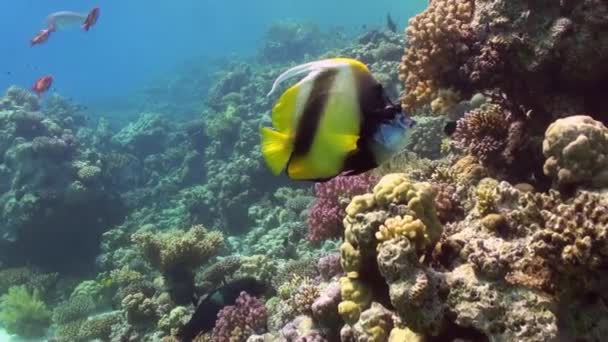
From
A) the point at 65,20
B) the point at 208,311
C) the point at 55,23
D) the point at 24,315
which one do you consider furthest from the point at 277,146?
the point at 55,23

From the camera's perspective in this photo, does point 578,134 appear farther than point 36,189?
No

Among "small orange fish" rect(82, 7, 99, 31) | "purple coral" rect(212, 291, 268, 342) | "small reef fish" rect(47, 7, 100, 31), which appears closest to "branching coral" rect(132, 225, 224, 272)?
"purple coral" rect(212, 291, 268, 342)

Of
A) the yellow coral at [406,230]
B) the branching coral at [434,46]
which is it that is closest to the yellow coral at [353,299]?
the yellow coral at [406,230]

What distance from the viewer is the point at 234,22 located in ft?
361

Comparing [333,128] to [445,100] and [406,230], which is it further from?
[445,100]

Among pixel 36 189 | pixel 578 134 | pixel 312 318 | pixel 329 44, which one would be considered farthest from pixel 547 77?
pixel 329 44

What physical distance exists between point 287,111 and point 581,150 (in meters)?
2.41

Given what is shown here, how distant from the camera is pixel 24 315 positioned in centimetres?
1029

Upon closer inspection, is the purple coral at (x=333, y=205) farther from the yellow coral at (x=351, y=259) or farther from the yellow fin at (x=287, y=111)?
the yellow fin at (x=287, y=111)

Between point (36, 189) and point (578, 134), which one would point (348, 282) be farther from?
point (36, 189)

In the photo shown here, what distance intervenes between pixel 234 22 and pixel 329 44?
84.1 m

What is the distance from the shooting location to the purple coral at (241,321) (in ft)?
19.9

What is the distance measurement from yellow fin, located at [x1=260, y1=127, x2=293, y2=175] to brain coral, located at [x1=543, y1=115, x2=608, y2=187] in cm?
238

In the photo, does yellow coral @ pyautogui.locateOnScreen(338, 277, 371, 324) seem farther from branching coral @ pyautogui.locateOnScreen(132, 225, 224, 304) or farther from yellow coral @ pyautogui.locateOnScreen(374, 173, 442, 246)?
branching coral @ pyautogui.locateOnScreen(132, 225, 224, 304)
